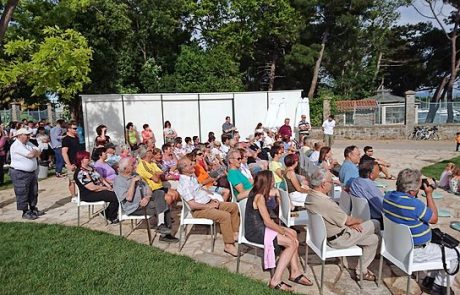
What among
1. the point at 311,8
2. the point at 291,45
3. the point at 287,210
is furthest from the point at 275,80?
the point at 287,210

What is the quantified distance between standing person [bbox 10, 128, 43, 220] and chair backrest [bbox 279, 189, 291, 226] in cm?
432

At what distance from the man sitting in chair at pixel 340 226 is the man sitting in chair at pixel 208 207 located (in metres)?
1.34

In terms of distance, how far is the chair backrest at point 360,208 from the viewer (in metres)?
4.65

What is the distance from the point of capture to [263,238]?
14.0 ft

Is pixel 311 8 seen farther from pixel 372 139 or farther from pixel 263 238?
pixel 263 238

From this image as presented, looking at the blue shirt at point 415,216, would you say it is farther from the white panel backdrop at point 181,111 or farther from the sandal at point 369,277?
the white panel backdrop at point 181,111

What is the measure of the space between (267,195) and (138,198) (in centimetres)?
216

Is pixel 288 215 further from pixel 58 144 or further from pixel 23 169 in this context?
pixel 58 144

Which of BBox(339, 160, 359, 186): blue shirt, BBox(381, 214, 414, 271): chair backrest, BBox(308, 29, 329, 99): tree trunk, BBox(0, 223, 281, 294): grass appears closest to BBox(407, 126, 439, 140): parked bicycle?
BBox(308, 29, 329, 99): tree trunk

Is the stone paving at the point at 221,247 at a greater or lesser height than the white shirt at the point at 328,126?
lesser

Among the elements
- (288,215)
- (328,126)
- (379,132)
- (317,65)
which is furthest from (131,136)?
(317,65)

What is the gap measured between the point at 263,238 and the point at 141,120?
11.7 metres

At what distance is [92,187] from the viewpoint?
20.4ft

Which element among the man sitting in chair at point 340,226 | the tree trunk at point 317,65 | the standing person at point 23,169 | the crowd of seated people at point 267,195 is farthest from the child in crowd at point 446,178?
the tree trunk at point 317,65
